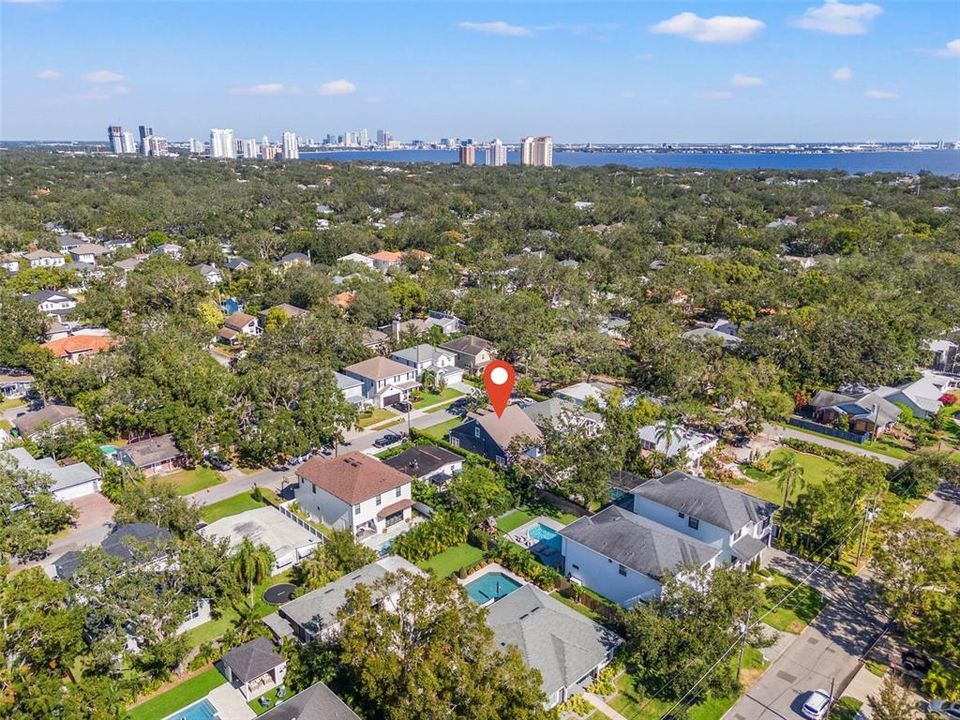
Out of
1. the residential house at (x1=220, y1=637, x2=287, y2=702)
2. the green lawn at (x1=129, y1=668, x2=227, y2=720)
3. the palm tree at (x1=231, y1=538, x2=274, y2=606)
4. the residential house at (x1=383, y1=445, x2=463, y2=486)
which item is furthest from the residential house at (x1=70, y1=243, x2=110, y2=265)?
the residential house at (x1=220, y1=637, x2=287, y2=702)

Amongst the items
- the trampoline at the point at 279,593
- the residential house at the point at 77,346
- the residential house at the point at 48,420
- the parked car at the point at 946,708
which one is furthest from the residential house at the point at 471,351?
the parked car at the point at 946,708

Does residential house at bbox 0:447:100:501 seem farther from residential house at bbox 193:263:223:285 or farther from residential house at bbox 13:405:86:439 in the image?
residential house at bbox 193:263:223:285

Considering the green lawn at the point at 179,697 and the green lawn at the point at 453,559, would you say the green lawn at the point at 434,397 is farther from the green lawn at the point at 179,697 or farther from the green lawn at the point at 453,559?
the green lawn at the point at 179,697


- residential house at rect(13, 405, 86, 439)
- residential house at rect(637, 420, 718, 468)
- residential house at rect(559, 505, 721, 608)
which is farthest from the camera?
residential house at rect(13, 405, 86, 439)

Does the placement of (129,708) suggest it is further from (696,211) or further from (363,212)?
(696,211)

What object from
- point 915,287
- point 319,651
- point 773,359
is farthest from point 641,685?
point 915,287

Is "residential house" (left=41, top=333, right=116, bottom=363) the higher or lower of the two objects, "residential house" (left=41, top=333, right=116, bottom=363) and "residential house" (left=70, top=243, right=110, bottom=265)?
the lower

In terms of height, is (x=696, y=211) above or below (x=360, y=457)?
above
